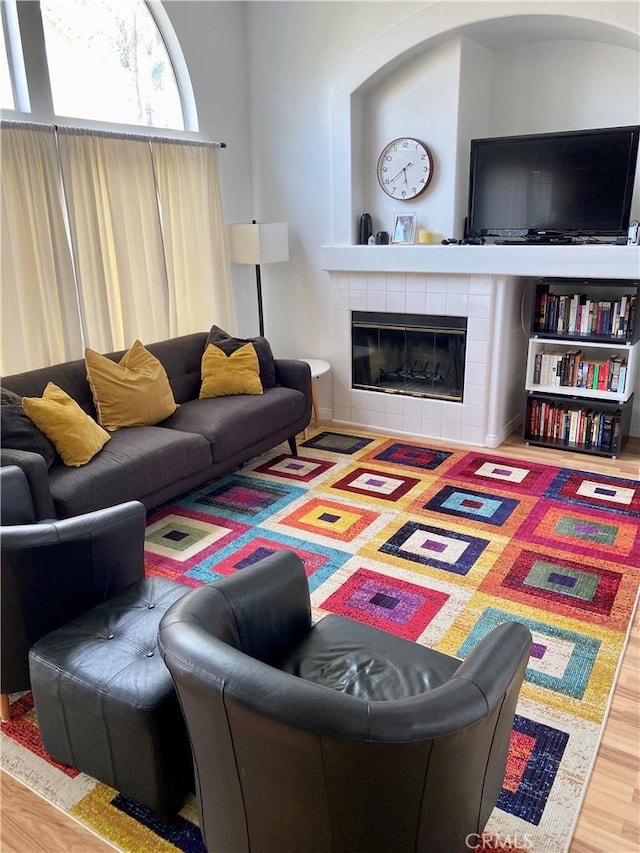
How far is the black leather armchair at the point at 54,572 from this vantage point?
1962 mm

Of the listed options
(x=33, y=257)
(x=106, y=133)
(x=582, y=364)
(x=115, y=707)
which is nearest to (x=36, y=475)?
(x=115, y=707)

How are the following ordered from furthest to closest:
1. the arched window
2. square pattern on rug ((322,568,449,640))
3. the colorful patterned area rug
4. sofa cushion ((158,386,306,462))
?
the arched window → sofa cushion ((158,386,306,462)) → square pattern on rug ((322,568,449,640)) → the colorful patterned area rug

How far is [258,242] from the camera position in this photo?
15.1ft

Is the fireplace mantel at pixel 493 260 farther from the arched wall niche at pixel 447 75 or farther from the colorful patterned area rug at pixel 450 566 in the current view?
the colorful patterned area rug at pixel 450 566

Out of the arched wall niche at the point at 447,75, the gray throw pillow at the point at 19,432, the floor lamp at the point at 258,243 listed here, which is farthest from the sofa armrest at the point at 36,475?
the arched wall niche at the point at 447,75

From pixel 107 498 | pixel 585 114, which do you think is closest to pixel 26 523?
pixel 107 498

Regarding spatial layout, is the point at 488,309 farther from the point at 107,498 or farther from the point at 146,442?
the point at 107,498

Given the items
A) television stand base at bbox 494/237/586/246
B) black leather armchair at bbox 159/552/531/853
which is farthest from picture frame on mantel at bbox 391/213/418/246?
black leather armchair at bbox 159/552/531/853

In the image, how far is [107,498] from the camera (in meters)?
2.96

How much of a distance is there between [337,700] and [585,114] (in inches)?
168

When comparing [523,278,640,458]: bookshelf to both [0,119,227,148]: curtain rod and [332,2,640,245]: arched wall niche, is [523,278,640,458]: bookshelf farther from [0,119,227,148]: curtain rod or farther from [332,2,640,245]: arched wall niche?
[0,119,227,148]: curtain rod

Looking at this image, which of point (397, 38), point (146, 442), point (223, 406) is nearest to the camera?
point (146, 442)

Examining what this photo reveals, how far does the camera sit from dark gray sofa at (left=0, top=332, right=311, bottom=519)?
2815mm

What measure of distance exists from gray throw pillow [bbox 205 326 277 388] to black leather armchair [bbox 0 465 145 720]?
214 centimetres
